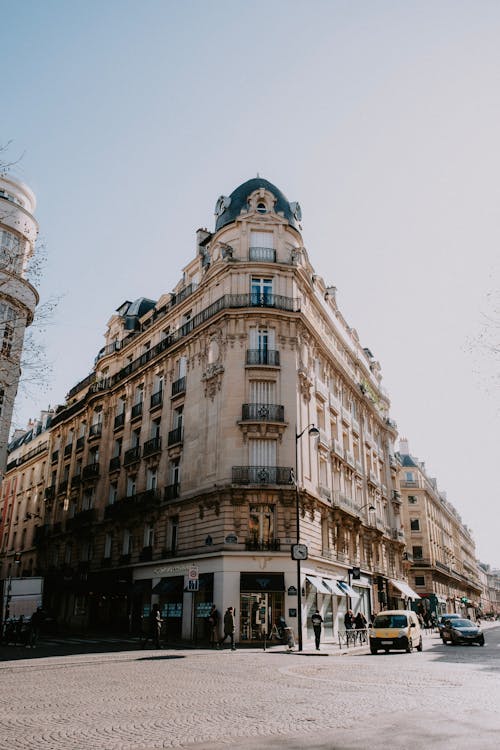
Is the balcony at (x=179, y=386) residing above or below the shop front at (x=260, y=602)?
above

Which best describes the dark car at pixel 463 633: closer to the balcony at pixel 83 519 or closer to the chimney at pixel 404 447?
the balcony at pixel 83 519

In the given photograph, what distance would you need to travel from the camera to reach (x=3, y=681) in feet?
39.1

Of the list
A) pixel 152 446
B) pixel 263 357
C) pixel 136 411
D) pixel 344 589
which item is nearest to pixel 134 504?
pixel 152 446

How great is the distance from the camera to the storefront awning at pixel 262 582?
2592cm

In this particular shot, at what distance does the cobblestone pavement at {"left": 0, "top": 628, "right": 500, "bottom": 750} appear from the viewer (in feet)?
22.0

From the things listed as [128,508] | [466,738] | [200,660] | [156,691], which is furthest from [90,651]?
[466,738]

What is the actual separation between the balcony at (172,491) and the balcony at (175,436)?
90.7 inches

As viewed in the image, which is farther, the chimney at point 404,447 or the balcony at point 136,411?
the chimney at point 404,447

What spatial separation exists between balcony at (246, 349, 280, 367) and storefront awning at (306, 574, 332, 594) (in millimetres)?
10487

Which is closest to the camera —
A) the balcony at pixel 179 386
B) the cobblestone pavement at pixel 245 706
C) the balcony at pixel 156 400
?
the cobblestone pavement at pixel 245 706

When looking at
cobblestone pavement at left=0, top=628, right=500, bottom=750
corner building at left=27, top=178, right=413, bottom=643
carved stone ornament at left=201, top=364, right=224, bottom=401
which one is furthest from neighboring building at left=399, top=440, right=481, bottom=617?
cobblestone pavement at left=0, top=628, right=500, bottom=750

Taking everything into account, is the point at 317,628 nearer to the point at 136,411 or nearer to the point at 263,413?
the point at 263,413

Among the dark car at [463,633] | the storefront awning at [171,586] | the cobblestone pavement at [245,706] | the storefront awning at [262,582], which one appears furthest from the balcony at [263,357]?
the cobblestone pavement at [245,706]

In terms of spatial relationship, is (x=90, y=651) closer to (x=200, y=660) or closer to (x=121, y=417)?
(x=200, y=660)
